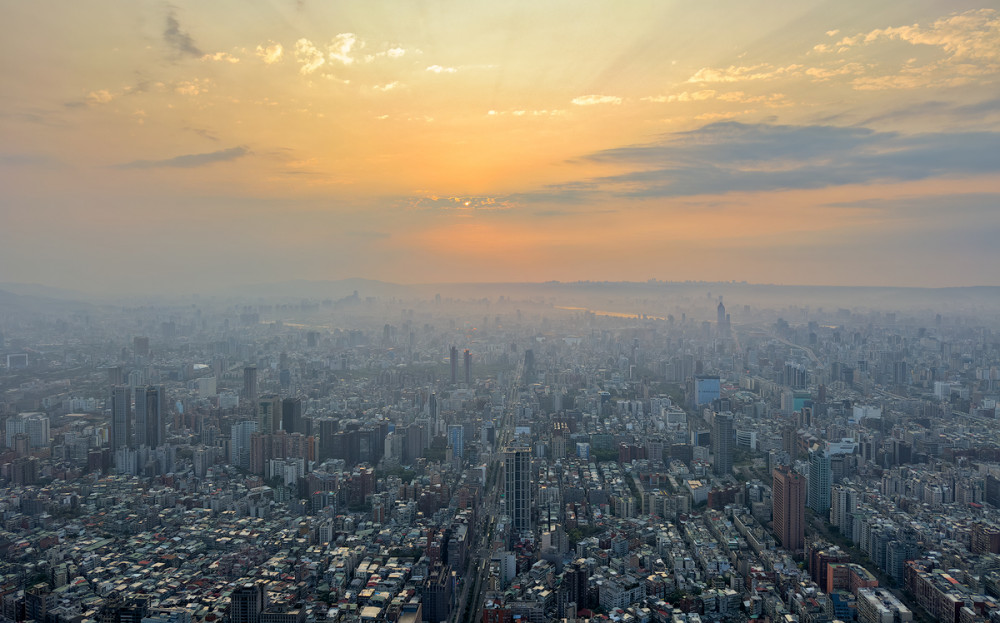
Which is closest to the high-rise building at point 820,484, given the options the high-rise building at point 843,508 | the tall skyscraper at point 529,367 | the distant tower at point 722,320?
the high-rise building at point 843,508

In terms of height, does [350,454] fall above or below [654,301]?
below

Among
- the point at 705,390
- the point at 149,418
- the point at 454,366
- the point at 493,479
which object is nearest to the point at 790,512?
the point at 493,479

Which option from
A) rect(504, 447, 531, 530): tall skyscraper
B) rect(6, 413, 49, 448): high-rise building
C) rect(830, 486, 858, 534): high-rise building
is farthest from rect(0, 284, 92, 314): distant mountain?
rect(830, 486, 858, 534): high-rise building

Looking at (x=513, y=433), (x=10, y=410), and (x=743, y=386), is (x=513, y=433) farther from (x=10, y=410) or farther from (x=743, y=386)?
(x=10, y=410)

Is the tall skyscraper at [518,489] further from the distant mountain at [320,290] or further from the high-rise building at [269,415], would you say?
the distant mountain at [320,290]

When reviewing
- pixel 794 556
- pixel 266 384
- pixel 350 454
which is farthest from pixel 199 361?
pixel 794 556
